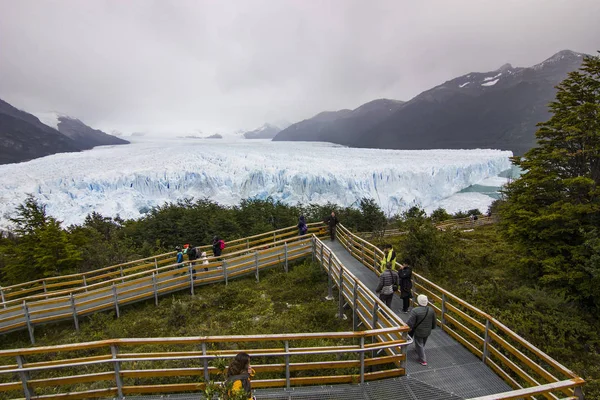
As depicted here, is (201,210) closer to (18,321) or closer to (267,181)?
(267,181)

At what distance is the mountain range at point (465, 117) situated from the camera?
115781 millimetres

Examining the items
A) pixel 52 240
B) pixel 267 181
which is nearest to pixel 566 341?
pixel 52 240

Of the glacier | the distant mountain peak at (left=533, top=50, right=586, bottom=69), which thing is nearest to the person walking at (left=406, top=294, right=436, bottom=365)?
the glacier

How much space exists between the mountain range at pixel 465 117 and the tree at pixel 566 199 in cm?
10869

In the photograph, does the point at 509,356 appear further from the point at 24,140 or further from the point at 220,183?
the point at 24,140

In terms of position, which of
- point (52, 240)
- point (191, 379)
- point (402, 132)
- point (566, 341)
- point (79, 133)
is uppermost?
point (79, 133)

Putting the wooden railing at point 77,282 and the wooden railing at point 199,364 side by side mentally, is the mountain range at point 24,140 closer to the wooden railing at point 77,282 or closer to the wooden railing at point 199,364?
the wooden railing at point 77,282

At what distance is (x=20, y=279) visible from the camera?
46.5 feet

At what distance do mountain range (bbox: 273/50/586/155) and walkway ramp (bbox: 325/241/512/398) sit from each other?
11440 cm

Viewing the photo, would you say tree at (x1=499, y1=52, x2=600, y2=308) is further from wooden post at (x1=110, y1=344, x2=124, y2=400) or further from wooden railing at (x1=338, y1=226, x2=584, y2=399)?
wooden post at (x1=110, y1=344, x2=124, y2=400)

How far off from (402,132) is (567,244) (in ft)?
448

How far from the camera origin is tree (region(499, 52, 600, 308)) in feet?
26.9

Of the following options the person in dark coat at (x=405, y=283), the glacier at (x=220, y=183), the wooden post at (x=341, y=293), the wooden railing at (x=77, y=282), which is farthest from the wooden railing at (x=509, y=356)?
the glacier at (x=220, y=183)

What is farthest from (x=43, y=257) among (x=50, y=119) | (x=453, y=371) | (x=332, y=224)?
(x=50, y=119)
